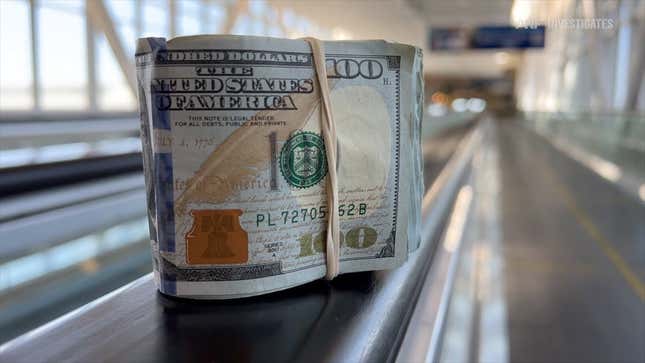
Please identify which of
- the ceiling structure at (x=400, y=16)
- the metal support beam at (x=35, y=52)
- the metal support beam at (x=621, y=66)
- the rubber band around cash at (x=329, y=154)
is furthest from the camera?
the metal support beam at (x=621, y=66)

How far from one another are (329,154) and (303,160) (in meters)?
0.04

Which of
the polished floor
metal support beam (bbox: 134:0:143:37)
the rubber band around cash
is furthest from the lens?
metal support beam (bbox: 134:0:143:37)

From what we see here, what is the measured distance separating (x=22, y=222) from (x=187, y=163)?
3.15 m

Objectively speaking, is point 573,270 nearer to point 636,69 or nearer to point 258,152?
point 258,152

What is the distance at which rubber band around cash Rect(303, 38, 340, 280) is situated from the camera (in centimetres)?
81

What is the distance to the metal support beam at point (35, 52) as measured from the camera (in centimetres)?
1057

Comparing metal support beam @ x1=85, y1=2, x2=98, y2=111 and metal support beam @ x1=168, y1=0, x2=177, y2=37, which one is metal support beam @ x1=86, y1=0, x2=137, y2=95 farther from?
metal support beam @ x1=85, y1=2, x2=98, y2=111

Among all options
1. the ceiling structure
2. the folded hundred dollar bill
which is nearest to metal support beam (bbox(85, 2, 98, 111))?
the ceiling structure

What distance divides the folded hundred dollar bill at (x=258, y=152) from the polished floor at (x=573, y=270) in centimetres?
206

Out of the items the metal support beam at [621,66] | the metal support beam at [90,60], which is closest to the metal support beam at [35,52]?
the metal support beam at [90,60]

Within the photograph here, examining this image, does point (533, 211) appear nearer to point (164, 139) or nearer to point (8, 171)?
point (8, 171)

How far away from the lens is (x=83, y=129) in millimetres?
9273

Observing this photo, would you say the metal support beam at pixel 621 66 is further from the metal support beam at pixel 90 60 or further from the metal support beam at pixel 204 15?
the metal support beam at pixel 90 60

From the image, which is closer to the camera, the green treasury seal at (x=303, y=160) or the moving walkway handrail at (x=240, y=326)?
the moving walkway handrail at (x=240, y=326)
